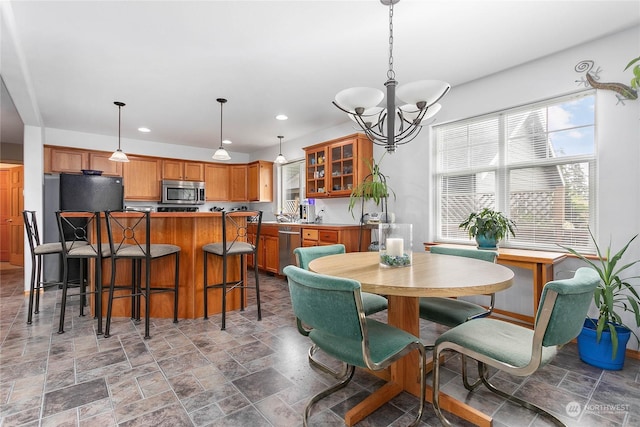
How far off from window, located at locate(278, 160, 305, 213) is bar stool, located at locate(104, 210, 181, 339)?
3254mm

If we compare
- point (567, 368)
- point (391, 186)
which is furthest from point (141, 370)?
point (391, 186)

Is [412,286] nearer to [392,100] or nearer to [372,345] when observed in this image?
[372,345]

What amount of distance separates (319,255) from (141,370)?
1.48m

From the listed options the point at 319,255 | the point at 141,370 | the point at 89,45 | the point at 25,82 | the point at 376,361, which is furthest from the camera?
the point at 25,82

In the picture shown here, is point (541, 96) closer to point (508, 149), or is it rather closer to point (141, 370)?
point (508, 149)

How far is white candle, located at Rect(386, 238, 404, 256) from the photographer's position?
1.86m

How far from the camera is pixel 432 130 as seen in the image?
12.4 ft

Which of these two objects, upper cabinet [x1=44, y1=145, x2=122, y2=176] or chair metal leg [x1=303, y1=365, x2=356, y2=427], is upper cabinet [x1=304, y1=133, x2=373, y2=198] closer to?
chair metal leg [x1=303, y1=365, x2=356, y2=427]

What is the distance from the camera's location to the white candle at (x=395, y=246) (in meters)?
1.86

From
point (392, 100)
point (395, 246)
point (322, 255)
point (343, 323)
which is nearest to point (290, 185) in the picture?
point (322, 255)

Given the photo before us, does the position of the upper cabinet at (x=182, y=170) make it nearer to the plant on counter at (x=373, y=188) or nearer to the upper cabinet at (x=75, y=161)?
the upper cabinet at (x=75, y=161)

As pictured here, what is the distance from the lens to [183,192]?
237 inches

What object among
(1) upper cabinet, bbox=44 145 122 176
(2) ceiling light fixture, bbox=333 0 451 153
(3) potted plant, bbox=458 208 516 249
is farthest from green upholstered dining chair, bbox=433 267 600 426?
(1) upper cabinet, bbox=44 145 122 176

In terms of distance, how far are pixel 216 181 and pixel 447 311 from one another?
223 inches
